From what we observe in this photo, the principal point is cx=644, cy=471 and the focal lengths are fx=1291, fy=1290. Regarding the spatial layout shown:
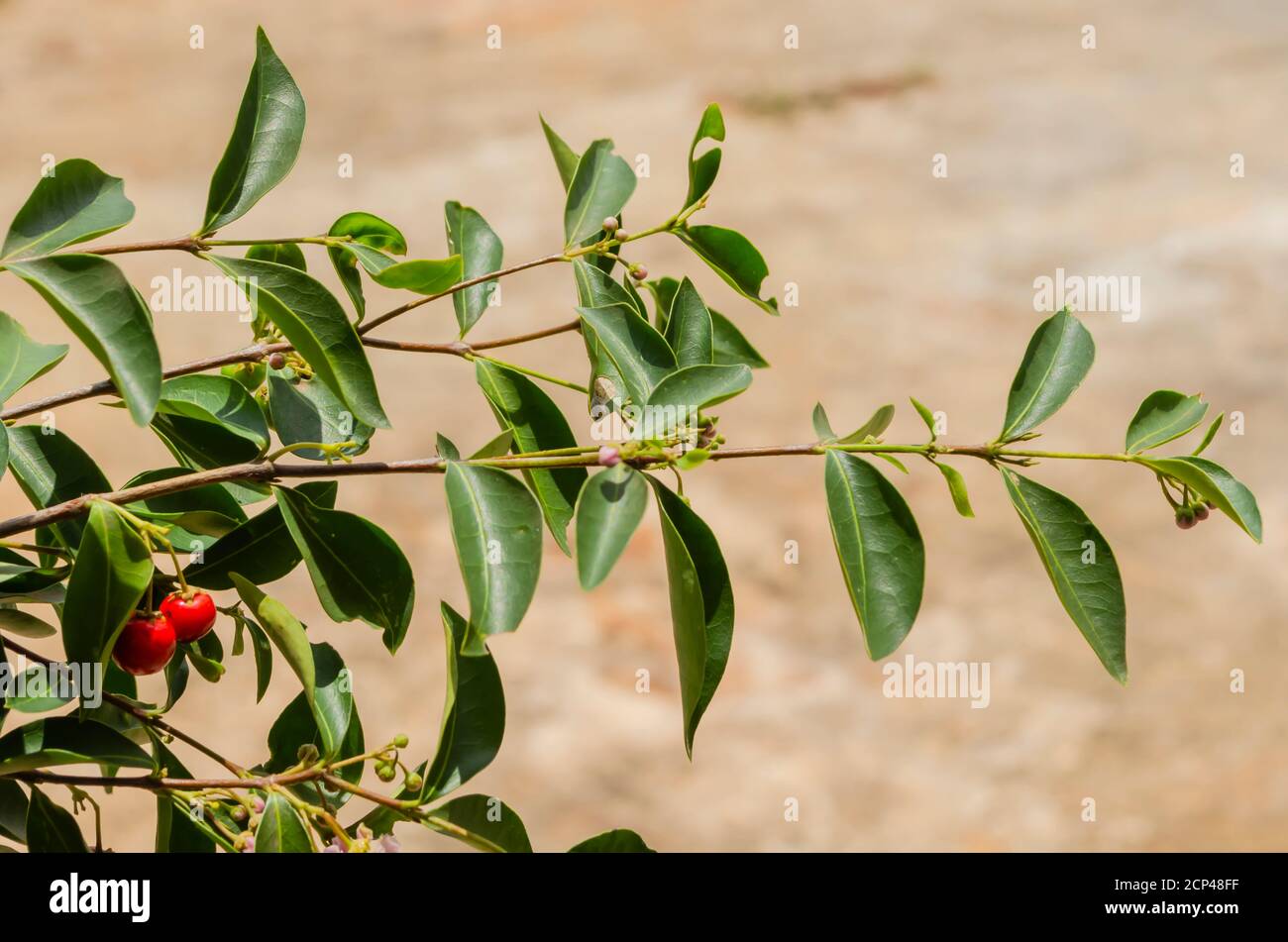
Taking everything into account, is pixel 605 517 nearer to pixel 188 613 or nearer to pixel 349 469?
pixel 349 469

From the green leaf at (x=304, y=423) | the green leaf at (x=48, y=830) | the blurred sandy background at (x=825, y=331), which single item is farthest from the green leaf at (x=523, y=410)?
the blurred sandy background at (x=825, y=331)

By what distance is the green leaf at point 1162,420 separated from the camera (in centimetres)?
67

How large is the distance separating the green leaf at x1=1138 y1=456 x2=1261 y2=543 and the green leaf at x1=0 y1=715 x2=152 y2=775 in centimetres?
52

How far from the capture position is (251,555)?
2.29ft

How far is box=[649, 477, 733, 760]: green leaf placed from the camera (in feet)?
1.87

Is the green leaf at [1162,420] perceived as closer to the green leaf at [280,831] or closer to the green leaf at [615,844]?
the green leaf at [615,844]

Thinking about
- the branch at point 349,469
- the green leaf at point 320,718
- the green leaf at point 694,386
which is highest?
the green leaf at point 694,386

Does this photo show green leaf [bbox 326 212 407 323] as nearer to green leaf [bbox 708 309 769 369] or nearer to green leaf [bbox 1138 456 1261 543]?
green leaf [bbox 708 309 769 369]

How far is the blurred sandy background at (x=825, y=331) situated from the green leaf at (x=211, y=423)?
1755 millimetres

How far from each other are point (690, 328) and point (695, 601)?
0.60ft

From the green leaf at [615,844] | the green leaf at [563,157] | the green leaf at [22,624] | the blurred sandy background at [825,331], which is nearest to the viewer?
the green leaf at [615,844]

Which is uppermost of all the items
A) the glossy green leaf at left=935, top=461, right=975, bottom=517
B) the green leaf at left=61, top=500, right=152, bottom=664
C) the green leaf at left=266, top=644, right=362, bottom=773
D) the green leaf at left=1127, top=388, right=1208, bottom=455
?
the green leaf at left=1127, top=388, right=1208, bottom=455

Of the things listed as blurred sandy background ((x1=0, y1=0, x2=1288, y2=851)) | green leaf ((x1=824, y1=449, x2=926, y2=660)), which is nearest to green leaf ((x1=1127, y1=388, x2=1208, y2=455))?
green leaf ((x1=824, y1=449, x2=926, y2=660))
